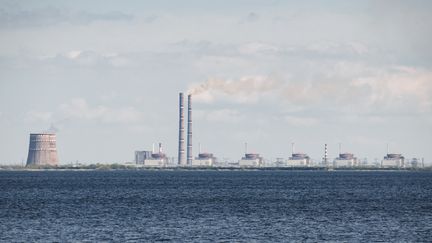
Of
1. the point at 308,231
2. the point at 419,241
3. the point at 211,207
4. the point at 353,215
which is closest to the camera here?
the point at 419,241

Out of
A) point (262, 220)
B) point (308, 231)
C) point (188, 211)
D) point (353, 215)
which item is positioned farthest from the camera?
point (188, 211)

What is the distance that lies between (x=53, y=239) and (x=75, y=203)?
1683 inches

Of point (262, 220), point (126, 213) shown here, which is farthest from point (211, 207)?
point (262, 220)

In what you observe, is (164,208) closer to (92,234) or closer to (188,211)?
(188,211)

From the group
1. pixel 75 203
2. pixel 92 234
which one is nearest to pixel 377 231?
pixel 92 234

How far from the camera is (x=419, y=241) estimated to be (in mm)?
63625

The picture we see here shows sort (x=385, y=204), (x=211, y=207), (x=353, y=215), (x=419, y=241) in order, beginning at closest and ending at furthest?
(x=419, y=241)
(x=353, y=215)
(x=211, y=207)
(x=385, y=204)

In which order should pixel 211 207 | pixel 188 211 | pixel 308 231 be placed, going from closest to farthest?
pixel 308 231, pixel 188 211, pixel 211 207

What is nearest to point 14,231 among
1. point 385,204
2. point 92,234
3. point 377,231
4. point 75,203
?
point 92,234

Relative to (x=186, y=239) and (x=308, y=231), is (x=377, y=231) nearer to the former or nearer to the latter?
(x=308, y=231)

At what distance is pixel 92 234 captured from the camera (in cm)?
6744

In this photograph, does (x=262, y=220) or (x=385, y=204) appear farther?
(x=385, y=204)

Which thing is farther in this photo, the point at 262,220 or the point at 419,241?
the point at 262,220

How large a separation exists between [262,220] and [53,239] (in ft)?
70.3
